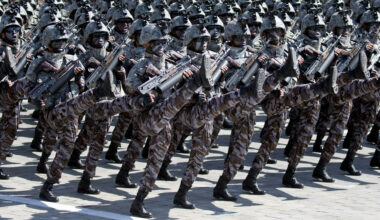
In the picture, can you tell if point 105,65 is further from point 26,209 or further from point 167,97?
point 26,209

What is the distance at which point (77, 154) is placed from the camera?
14.0 m

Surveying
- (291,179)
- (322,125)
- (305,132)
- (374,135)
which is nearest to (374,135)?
(374,135)

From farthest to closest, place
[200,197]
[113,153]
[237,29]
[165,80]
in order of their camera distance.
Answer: [113,153], [237,29], [200,197], [165,80]

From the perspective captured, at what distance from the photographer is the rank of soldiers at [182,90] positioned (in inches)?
442

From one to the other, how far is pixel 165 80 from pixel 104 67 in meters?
1.65

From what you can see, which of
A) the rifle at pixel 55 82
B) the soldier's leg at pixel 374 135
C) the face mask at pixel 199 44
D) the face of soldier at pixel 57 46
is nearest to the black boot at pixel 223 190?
the face mask at pixel 199 44

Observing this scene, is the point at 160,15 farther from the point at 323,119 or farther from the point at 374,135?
the point at 374,135

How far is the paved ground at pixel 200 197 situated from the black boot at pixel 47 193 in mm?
104

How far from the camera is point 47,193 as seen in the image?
11578mm

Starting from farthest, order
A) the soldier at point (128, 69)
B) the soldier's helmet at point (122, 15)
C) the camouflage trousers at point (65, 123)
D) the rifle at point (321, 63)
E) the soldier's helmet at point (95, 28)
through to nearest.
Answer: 1. the soldier's helmet at point (122, 15)
2. the soldier at point (128, 69)
3. the rifle at point (321, 63)
4. the soldier's helmet at point (95, 28)
5. the camouflage trousers at point (65, 123)

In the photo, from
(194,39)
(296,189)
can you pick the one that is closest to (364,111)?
(296,189)

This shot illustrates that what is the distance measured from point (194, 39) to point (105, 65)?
53.9 inches

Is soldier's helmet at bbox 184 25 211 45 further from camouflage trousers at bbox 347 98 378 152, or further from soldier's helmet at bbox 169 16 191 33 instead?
camouflage trousers at bbox 347 98 378 152

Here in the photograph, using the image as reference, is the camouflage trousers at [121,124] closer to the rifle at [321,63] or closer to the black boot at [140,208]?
the rifle at [321,63]
